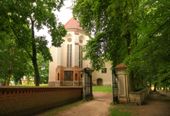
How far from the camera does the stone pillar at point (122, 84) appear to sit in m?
18.8

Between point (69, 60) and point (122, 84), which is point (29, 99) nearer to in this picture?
point (122, 84)

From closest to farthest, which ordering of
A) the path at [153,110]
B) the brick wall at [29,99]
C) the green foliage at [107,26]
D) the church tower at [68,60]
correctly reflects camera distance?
the green foliage at [107,26]
the brick wall at [29,99]
the path at [153,110]
the church tower at [68,60]

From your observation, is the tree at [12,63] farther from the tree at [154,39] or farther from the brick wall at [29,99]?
the tree at [154,39]

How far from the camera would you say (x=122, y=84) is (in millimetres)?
19172

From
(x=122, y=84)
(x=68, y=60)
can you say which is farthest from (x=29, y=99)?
(x=68, y=60)

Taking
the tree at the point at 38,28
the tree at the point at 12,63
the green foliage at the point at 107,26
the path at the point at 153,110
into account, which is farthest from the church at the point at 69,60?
the path at the point at 153,110

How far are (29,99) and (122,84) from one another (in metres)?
8.12

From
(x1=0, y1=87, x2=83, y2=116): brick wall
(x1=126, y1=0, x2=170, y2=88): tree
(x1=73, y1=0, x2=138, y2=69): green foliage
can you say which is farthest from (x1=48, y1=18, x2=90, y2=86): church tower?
(x1=126, y1=0, x2=170, y2=88): tree

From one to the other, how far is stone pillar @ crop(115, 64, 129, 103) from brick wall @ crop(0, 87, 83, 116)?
359 cm

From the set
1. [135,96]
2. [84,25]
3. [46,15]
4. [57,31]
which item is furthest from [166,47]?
[57,31]

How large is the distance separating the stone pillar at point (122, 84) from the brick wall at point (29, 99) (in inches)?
141

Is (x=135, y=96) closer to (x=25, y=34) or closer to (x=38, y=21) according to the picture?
(x=25, y=34)

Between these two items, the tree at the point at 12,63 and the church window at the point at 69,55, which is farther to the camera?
the church window at the point at 69,55

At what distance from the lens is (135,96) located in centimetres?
1820
